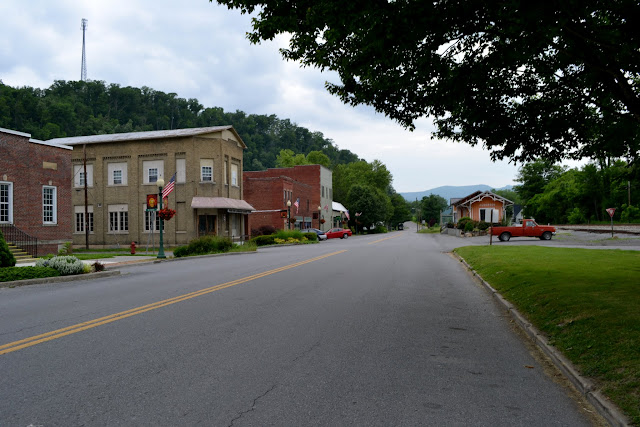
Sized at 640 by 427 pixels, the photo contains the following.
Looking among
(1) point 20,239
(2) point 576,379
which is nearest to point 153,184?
(1) point 20,239

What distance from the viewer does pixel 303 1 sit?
8.36 metres

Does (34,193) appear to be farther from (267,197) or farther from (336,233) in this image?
(336,233)

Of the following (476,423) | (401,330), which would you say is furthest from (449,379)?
(401,330)

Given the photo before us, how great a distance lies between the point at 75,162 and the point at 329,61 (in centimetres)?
3893

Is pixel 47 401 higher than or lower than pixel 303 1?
lower

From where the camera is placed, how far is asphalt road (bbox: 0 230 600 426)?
4.27 meters

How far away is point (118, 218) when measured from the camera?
41.2 metres

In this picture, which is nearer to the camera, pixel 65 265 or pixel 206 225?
pixel 65 265

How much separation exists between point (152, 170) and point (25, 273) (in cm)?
2724

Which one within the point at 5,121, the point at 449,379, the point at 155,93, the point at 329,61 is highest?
the point at 155,93

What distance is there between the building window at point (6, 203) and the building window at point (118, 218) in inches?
639

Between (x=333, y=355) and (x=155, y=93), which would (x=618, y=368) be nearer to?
(x=333, y=355)

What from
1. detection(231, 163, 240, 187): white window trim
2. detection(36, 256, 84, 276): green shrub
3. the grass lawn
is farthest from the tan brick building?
the grass lawn

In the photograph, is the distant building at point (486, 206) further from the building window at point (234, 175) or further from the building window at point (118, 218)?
the building window at point (118, 218)
